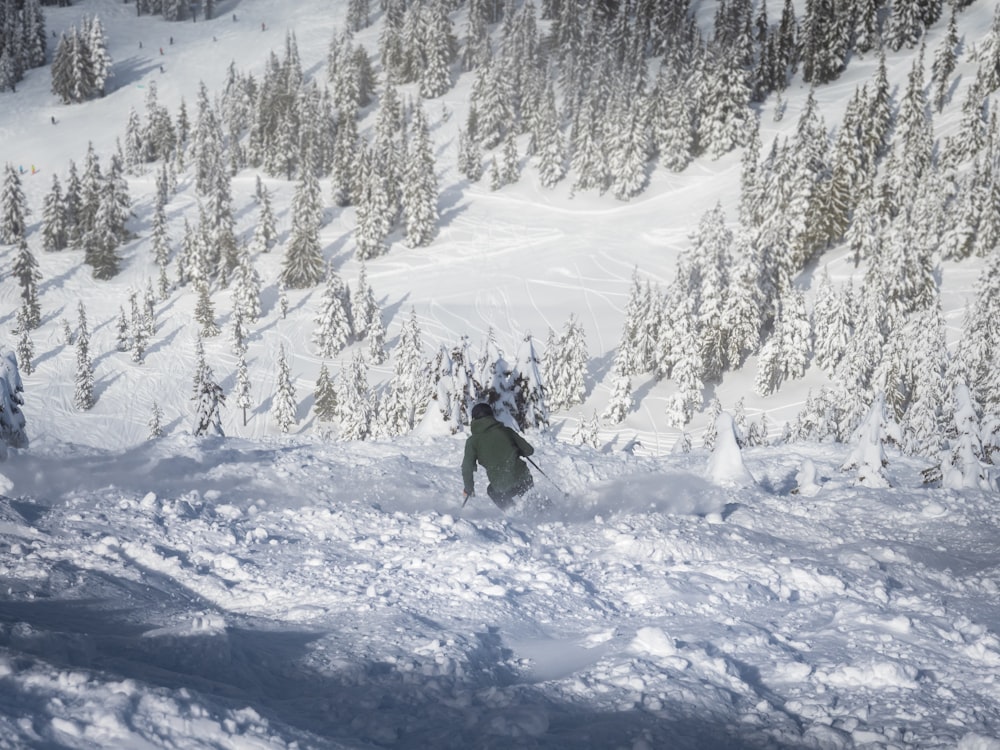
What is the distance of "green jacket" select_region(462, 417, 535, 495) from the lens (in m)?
8.89

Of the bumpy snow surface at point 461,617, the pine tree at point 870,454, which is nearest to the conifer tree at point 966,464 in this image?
the pine tree at point 870,454

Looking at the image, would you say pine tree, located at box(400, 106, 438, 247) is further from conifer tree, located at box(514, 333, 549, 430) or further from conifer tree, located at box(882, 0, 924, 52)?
conifer tree, located at box(514, 333, 549, 430)

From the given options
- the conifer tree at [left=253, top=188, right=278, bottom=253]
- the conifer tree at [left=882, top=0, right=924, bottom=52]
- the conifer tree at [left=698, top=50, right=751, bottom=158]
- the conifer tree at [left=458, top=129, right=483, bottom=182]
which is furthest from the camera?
the conifer tree at [left=458, top=129, right=483, bottom=182]

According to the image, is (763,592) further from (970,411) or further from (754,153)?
(754,153)

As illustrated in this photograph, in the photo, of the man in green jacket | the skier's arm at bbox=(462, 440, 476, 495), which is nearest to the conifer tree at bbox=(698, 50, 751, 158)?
the man in green jacket

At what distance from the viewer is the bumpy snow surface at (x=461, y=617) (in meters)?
3.89

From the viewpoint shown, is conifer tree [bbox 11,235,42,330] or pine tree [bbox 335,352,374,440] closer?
pine tree [bbox 335,352,374,440]

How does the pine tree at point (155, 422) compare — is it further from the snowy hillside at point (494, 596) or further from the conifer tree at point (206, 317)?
the snowy hillside at point (494, 596)

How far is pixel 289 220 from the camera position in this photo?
276 ft

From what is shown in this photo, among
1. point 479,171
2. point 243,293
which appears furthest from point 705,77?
point 243,293

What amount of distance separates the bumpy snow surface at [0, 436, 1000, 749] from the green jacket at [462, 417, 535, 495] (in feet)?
1.60

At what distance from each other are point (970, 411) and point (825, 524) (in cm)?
646

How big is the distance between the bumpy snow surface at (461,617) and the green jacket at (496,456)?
1.60ft

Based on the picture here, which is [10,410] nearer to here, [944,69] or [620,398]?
[620,398]
